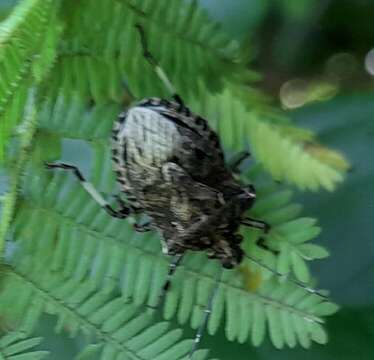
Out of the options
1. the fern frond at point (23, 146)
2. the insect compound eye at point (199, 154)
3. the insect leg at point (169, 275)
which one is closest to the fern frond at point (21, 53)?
the fern frond at point (23, 146)

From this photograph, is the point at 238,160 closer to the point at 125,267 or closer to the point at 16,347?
the point at 125,267

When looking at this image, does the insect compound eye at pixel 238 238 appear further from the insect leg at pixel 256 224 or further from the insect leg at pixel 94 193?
the insect leg at pixel 94 193

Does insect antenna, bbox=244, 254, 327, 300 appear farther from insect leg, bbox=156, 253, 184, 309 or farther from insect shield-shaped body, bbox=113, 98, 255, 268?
insect leg, bbox=156, 253, 184, 309

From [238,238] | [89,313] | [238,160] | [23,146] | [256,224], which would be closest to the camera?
[89,313]

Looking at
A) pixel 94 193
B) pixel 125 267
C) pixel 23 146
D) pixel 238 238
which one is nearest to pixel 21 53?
pixel 23 146

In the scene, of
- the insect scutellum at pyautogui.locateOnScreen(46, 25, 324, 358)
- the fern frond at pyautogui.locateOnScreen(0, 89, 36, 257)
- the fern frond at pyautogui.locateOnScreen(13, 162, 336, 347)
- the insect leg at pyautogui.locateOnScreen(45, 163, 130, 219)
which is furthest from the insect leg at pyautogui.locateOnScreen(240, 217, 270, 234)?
the fern frond at pyautogui.locateOnScreen(0, 89, 36, 257)
